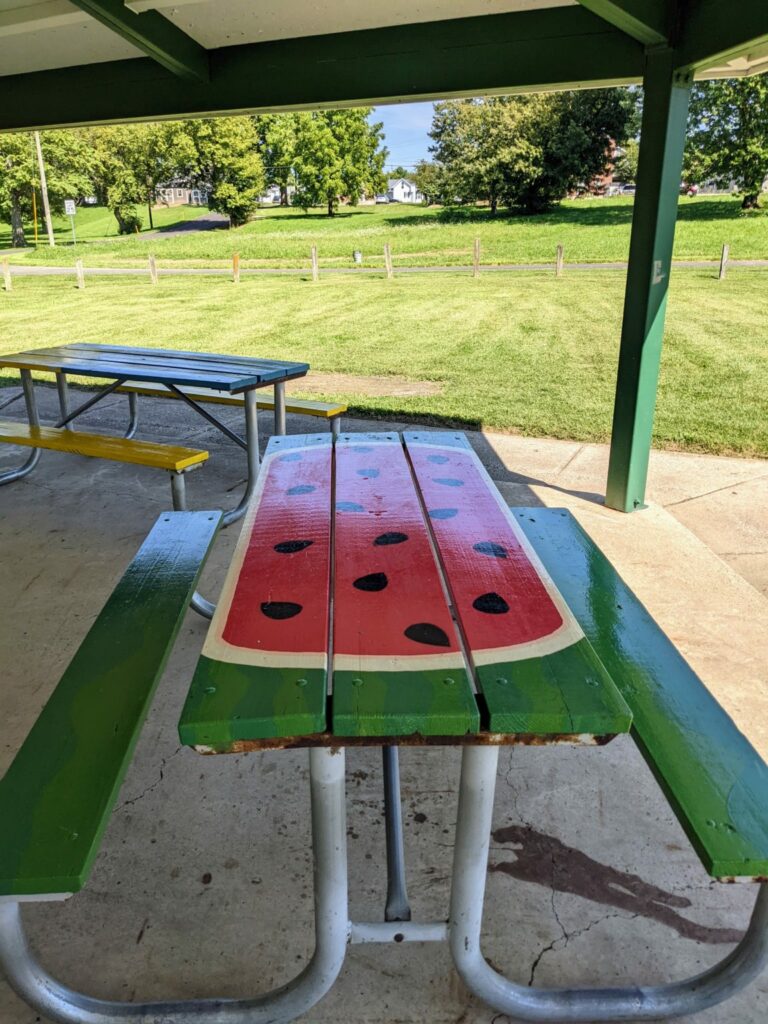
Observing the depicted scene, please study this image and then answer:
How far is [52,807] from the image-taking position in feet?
4.78

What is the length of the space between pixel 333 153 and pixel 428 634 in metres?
51.2

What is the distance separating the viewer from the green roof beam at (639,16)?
3339 millimetres

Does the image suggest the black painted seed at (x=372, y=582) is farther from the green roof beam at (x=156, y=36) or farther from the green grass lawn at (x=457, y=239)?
the green grass lawn at (x=457, y=239)

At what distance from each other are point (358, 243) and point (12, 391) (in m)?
26.0

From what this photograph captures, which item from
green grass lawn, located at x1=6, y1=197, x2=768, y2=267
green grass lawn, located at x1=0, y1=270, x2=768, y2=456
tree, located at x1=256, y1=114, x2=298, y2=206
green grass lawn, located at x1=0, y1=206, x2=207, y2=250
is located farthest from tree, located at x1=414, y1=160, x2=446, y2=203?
green grass lawn, located at x1=0, y1=270, x2=768, y2=456

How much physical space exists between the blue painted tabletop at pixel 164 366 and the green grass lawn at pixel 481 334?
2.19 m

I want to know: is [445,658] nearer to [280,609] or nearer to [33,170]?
[280,609]

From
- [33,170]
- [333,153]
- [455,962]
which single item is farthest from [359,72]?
[333,153]

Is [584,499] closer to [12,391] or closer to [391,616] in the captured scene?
[391,616]

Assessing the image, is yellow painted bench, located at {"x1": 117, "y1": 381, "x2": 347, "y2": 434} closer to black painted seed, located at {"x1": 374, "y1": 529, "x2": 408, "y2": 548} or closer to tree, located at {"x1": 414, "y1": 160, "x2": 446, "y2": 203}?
black painted seed, located at {"x1": 374, "y1": 529, "x2": 408, "y2": 548}

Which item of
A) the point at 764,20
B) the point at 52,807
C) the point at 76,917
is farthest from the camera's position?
the point at 764,20

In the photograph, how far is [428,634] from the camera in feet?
5.07

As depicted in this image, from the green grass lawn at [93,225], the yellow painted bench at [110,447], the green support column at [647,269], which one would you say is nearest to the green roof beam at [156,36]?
the yellow painted bench at [110,447]

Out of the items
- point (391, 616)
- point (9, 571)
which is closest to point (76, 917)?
point (391, 616)
